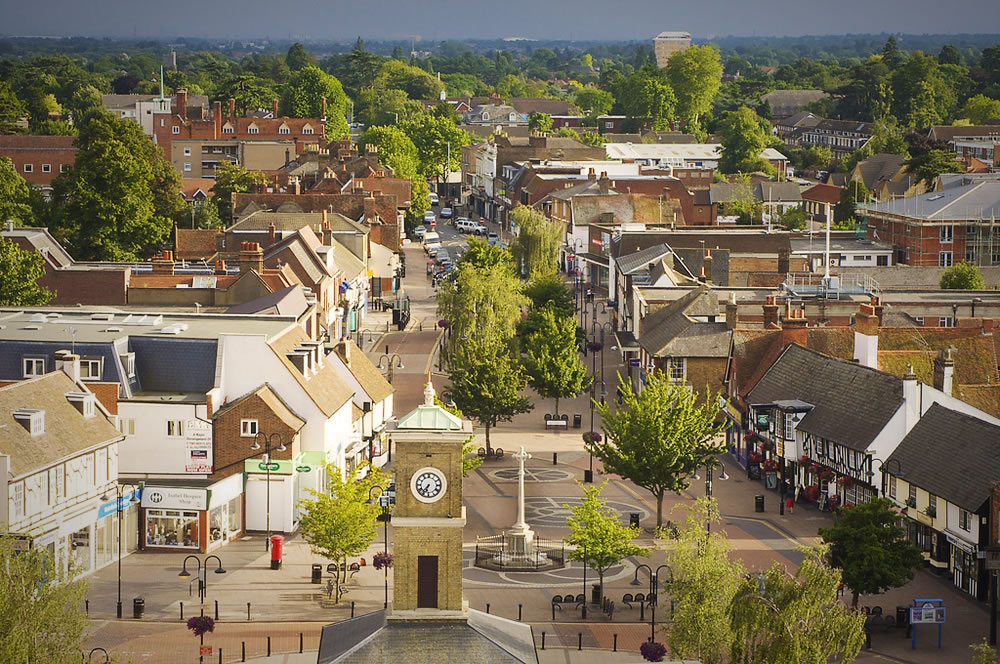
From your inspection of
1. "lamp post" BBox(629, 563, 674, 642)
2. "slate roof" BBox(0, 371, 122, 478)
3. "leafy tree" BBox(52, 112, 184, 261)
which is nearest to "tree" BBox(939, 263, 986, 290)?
"leafy tree" BBox(52, 112, 184, 261)

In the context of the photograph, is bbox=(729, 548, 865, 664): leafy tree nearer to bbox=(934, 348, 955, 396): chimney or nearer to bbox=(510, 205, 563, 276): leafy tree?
bbox=(934, 348, 955, 396): chimney

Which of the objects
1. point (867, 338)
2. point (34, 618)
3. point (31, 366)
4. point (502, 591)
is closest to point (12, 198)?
point (31, 366)

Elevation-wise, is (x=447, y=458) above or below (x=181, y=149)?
below

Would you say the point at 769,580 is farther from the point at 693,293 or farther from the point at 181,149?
the point at 181,149

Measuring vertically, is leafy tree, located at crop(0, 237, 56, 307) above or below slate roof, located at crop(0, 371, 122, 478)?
above

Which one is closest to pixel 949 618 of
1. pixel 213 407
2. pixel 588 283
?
pixel 213 407

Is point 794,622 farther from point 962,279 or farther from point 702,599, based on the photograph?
point 962,279
